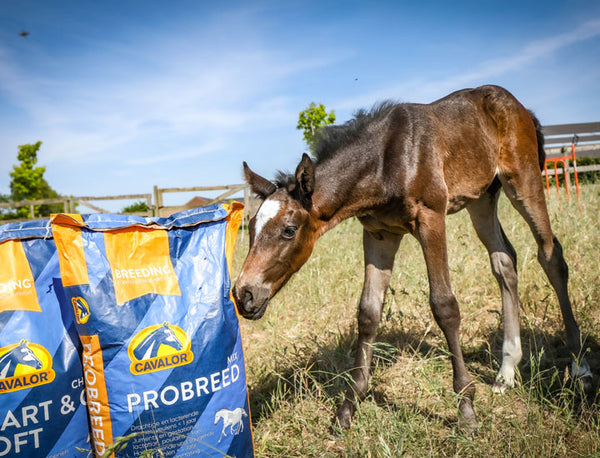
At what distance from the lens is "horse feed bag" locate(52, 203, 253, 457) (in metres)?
1.83

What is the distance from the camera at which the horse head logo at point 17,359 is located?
1754 mm

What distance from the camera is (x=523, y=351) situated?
11.2ft

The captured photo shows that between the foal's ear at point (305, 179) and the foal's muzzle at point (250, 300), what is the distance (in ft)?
1.89

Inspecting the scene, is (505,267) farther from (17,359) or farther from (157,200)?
(157,200)

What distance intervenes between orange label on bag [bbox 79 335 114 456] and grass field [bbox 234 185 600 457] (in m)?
0.78

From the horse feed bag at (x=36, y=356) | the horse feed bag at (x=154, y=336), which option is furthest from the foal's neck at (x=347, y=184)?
the horse feed bag at (x=36, y=356)

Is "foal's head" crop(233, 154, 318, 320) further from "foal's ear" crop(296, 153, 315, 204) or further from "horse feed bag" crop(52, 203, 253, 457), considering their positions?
"horse feed bag" crop(52, 203, 253, 457)

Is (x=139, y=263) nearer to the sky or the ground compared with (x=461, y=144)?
nearer to the ground

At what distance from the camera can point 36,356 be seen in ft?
5.99

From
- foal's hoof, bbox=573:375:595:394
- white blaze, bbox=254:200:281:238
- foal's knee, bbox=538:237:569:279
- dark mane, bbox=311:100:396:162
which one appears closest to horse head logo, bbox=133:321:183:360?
white blaze, bbox=254:200:281:238

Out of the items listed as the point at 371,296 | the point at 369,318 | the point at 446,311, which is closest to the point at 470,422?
the point at 446,311

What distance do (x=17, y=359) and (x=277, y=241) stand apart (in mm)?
1266

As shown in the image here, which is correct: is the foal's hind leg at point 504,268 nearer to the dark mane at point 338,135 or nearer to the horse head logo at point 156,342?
the dark mane at point 338,135

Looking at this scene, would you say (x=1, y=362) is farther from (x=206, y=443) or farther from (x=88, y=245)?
(x=206, y=443)
